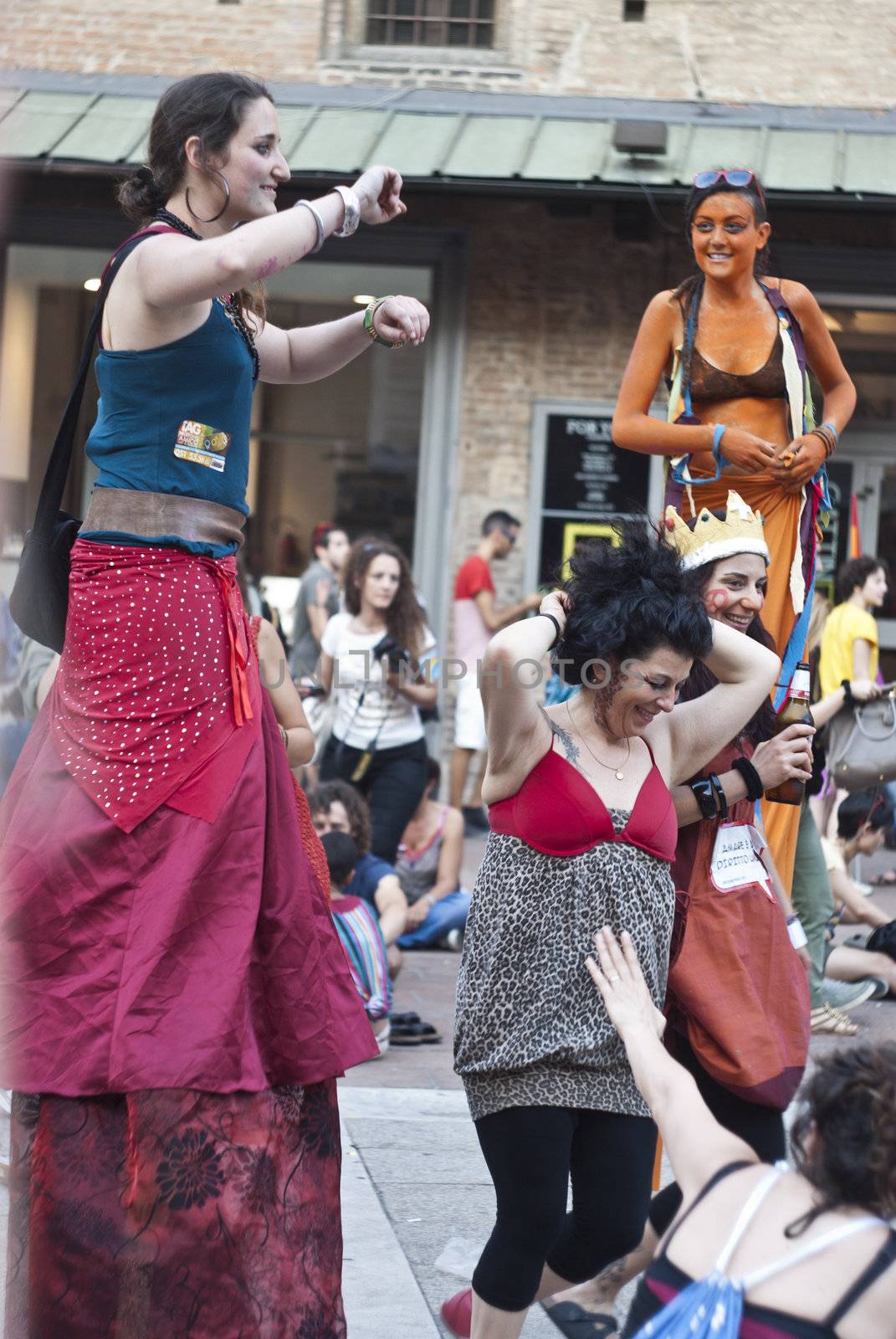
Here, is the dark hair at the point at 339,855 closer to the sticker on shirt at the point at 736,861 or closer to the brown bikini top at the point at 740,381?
the brown bikini top at the point at 740,381

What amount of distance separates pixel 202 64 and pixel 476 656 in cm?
426

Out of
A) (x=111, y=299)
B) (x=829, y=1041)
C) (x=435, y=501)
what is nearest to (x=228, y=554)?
(x=111, y=299)

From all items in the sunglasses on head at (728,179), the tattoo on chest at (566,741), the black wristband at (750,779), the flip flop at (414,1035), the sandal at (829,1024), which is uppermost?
the sunglasses on head at (728,179)

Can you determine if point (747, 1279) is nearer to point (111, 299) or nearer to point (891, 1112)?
point (891, 1112)

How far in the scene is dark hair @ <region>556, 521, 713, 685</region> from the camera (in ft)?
10.5

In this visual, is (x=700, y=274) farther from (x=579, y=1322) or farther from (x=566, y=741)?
(x=579, y=1322)

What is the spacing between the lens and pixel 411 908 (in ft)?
25.0

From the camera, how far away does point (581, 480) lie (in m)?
11.1

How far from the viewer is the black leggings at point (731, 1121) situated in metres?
3.44

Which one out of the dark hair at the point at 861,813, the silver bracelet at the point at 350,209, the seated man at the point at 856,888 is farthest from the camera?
the dark hair at the point at 861,813

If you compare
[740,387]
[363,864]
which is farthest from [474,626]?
[740,387]

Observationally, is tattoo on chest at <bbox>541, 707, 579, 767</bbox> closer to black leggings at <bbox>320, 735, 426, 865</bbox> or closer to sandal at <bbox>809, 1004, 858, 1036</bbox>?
sandal at <bbox>809, 1004, 858, 1036</bbox>

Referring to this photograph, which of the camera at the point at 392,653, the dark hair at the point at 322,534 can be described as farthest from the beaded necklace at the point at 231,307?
the dark hair at the point at 322,534

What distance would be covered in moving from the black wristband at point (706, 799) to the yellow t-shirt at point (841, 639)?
5751 millimetres
